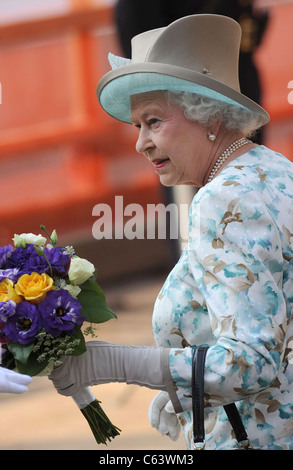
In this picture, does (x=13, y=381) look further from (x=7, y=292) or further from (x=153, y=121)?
(x=153, y=121)

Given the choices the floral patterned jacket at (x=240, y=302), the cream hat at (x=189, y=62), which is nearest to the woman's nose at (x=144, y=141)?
the cream hat at (x=189, y=62)

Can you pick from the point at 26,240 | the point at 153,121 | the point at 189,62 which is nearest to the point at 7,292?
the point at 26,240

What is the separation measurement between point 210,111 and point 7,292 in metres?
0.64

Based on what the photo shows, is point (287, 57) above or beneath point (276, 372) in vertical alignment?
beneath

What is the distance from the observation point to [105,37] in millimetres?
7125

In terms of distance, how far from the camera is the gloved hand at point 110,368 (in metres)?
1.69

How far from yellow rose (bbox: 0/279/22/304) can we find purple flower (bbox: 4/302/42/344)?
0.02 m

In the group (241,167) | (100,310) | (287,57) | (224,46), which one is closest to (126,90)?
(224,46)

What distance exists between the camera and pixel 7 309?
172 cm

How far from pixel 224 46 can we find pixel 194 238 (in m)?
0.53

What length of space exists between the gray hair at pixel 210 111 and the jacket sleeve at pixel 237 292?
0.89 ft

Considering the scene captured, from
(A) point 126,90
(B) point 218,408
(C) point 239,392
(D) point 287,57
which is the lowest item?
(D) point 287,57

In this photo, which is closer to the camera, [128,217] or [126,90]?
[126,90]

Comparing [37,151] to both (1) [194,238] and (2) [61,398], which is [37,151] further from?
(1) [194,238]
